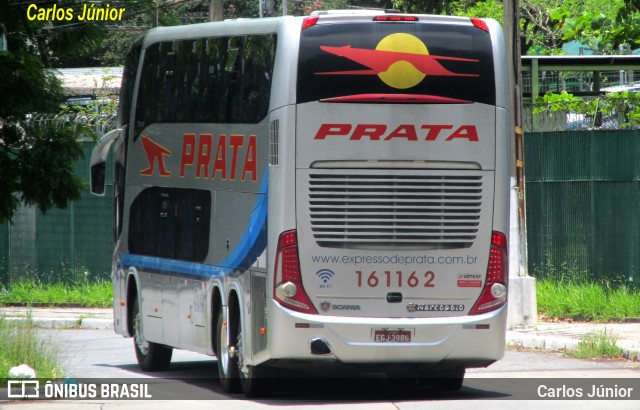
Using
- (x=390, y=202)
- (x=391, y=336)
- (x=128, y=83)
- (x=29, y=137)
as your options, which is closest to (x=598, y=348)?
(x=391, y=336)

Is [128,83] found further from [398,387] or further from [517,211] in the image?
[517,211]

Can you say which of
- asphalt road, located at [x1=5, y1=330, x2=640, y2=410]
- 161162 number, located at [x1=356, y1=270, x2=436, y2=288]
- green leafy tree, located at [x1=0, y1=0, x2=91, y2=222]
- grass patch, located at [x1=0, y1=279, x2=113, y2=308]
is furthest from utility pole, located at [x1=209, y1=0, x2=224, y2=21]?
161162 number, located at [x1=356, y1=270, x2=436, y2=288]

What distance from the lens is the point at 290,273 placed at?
12.8 m

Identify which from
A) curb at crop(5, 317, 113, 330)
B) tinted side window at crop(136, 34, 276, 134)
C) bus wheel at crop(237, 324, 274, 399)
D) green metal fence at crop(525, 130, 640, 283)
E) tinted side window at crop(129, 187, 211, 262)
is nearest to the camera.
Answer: bus wheel at crop(237, 324, 274, 399)

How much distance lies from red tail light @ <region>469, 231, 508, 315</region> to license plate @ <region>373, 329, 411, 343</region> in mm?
720

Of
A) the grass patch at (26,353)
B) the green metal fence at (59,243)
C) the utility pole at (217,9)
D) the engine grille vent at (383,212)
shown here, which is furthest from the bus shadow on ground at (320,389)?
the utility pole at (217,9)

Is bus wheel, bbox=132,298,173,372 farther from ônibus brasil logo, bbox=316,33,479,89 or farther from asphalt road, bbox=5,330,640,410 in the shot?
ônibus brasil logo, bbox=316,33,479,89

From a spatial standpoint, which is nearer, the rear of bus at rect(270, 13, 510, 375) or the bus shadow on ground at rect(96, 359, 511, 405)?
the rear of bus at rect(270, 13, 510, 375)

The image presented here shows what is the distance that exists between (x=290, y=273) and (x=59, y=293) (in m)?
14.6

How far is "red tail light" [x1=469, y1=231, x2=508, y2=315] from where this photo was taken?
13102 millimetres

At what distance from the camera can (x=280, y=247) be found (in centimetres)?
1276

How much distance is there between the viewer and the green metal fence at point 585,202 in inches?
847

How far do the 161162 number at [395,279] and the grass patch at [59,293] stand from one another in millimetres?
13617

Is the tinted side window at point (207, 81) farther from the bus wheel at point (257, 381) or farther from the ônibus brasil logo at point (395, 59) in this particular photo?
the bus wheel at point (257, 381)
